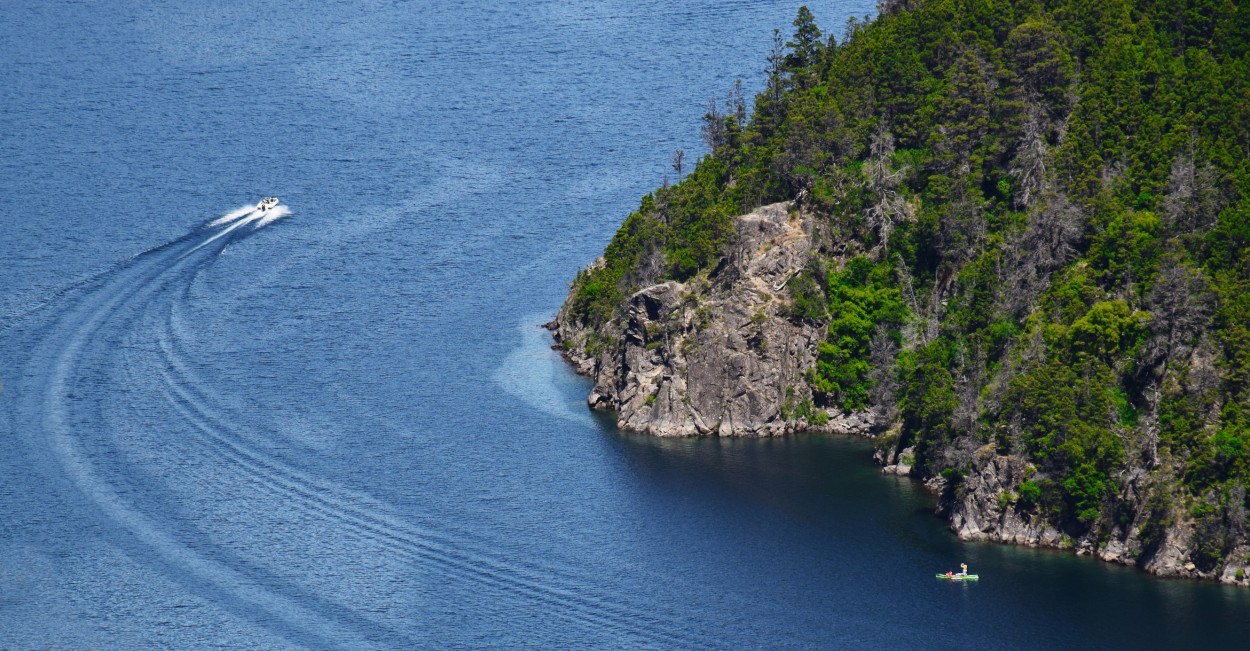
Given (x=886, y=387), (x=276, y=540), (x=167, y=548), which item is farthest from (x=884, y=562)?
(x=167, y=548)

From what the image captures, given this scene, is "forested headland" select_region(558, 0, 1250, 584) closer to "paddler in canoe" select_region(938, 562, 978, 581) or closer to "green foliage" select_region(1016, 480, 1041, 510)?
"green foliage" select_region(1016, 480, 1041, 510)

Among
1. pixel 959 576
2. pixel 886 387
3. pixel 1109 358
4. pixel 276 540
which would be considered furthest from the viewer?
pixel 886 387

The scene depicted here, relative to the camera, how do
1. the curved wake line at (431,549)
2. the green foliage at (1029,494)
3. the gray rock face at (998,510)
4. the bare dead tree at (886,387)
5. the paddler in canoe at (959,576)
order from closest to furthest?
the curved wake line at (431,549) < the paddler in canoe at (959,576) < the green foliage at (1029,494) < the gray rock face at (998,510) < the bare dead tree at (886,387)

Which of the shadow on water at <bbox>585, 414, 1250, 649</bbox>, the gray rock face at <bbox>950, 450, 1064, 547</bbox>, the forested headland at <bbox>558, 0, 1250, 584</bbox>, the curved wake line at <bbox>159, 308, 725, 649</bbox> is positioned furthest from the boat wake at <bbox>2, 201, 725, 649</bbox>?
the forested headland at <bbox>558, 0, 1250, 584</bbox>

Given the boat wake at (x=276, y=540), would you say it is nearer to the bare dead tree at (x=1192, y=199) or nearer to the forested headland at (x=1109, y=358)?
the forested headland at (x=1109, y=358)

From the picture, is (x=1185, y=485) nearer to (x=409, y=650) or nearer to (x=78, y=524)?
(x=409, y=650)

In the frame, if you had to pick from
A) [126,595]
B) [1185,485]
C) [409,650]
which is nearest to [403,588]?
[409,650]

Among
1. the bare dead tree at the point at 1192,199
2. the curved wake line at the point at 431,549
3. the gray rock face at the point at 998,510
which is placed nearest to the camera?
the curved wake line at the point at 431,549

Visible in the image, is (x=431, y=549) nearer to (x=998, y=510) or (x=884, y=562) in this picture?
(x=884, y=562)

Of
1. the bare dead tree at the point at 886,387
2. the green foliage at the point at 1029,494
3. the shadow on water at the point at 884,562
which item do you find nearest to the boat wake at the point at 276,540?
the shadow on water at the point at 884,562

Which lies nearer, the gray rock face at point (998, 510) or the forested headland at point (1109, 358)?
the forested headland at point (1109, 358)

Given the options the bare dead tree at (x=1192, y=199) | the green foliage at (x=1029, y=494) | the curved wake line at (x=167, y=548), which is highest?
the bare dead tree at (x=1192, y=199)
